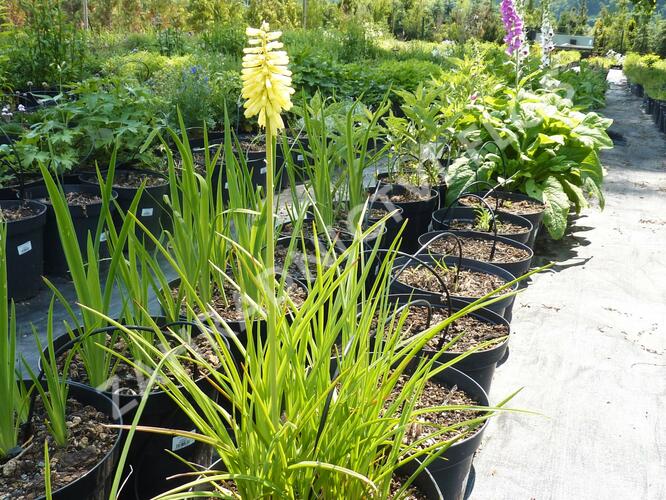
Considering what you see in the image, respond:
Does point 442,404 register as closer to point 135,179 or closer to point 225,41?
point 135,179

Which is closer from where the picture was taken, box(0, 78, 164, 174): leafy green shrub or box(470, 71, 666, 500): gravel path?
box(470, 71, 666, 500): gravel path

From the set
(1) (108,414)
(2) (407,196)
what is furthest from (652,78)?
(1) (108,414)

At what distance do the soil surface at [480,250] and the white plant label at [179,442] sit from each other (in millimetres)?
1610

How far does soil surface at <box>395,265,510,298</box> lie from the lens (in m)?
2.50

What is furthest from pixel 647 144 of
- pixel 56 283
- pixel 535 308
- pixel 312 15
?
pixel 312 15

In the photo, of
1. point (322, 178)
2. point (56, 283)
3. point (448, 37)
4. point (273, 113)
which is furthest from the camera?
point (448, 37)

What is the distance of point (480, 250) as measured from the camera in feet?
9.93

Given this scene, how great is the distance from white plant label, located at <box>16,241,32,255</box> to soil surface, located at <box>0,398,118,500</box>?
1447 mm

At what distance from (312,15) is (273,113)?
2298 centimetres

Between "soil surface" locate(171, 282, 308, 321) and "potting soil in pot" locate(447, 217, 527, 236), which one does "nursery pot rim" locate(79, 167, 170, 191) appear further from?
"potting soil in pot" locate(447, 217, 527, 236)

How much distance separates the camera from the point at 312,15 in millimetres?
22328

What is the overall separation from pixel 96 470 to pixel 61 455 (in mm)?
133

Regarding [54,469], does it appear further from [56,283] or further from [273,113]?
[56,283]

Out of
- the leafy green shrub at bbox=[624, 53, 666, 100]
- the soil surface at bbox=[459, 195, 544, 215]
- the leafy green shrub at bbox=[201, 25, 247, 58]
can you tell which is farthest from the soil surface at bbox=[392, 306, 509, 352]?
the leafy green shrub at bbox=[624, 53, 666, 100]
